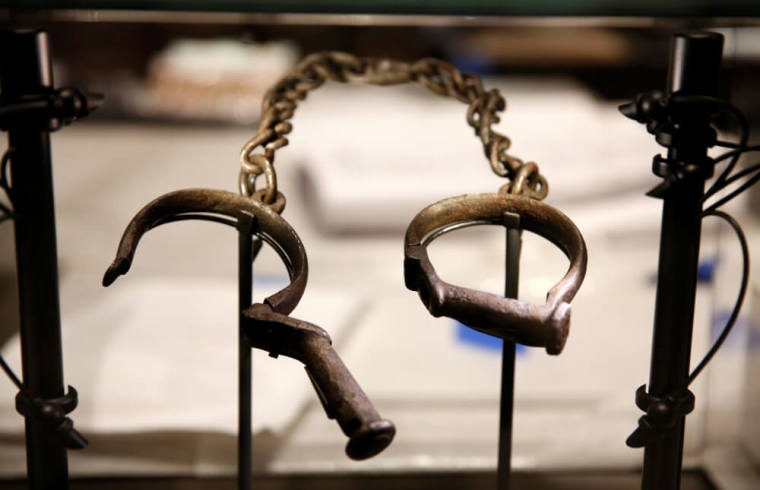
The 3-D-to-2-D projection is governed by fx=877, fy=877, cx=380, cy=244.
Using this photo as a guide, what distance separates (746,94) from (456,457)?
1.16 ft

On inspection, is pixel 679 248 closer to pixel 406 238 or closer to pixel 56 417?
pixel 406 238

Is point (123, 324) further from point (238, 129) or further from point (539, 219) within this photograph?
point (238, 129)

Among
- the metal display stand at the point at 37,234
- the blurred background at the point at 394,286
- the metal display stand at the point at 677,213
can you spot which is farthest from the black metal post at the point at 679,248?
the metal display stand at the point at 37,234

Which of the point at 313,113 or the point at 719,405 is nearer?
the point at 719,405

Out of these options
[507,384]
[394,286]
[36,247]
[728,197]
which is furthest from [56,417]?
[394,286]

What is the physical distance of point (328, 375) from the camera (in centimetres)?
26

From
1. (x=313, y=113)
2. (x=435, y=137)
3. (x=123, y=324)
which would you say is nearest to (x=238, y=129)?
A: (x=313, y=113)

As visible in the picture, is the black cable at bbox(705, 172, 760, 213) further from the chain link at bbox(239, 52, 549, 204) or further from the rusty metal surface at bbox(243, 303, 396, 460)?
the rusty metal surface at bbox(243, 303, 396, 460)

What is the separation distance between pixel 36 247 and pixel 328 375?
0.52ft

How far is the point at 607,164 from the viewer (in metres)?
0.94

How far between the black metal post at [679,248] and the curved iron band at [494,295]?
5 centimetres

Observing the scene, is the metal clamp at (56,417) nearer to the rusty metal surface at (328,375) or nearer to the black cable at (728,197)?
the rusty metal surface at (328,375)

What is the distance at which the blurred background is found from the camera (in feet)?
1.77

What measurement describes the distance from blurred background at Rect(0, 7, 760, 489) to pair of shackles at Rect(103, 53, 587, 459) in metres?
0.06
